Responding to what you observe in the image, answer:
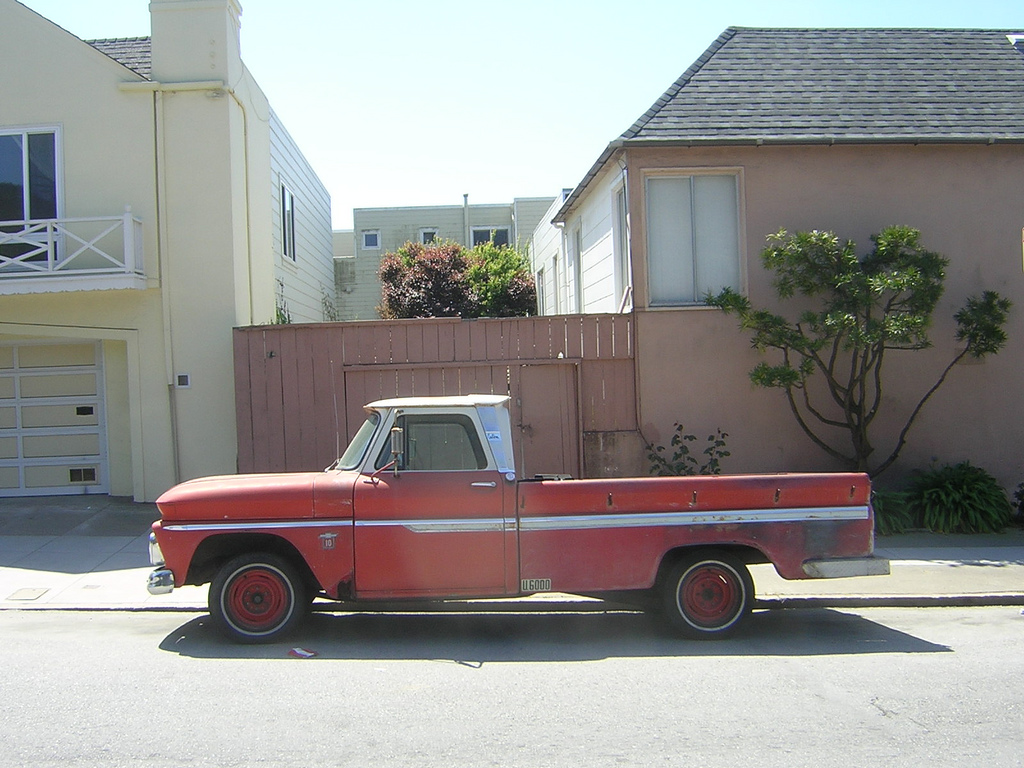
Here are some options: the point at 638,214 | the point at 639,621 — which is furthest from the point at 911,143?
the point at 639,621

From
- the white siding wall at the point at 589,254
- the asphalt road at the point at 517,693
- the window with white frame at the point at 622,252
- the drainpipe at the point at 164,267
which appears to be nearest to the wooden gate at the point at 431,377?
the window with white frame at the point at 622,252

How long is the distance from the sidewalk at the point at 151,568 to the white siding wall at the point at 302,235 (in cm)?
622

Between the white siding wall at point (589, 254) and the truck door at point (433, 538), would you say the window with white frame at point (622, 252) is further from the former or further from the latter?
the truck door at point (433, 538)

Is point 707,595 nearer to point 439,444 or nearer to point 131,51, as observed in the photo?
point 439,444

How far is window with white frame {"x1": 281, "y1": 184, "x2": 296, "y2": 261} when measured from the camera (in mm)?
17266

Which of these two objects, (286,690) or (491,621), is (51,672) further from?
(491,621)

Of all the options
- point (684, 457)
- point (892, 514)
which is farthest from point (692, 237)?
point (892, 514)

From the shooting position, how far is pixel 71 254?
40.8 feet

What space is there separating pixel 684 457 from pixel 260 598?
6.38 meters

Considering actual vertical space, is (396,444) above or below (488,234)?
below

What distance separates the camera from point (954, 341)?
476 inches

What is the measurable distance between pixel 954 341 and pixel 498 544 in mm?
8105

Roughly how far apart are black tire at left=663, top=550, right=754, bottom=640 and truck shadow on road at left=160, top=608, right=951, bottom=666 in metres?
0.12

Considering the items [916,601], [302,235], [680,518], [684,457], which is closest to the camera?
[680,518]
